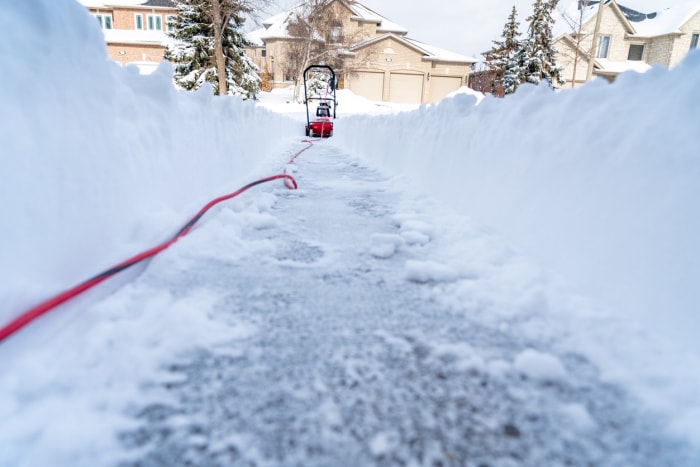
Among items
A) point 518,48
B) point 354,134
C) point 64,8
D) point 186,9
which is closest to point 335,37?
point 518,48

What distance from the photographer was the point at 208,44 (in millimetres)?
16516

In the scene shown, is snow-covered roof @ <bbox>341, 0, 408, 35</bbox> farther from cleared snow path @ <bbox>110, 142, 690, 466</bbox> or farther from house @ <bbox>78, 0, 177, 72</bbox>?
cleared snow path @ <bbox>110, 142, 690, 466</bbox>

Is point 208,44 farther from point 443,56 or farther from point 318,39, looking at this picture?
point 443,56

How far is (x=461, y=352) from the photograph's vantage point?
1263 millimetres

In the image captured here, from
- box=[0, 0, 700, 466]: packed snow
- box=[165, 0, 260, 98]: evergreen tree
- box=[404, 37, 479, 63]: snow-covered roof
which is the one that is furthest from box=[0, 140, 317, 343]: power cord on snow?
box=[404, 37, 479, 63]: snow-covered roof

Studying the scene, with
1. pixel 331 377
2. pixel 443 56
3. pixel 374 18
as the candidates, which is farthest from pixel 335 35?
pixel 331 377

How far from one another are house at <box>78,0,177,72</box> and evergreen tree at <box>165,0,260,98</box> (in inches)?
626

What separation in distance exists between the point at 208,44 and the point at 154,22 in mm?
20381

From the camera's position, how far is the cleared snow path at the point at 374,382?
0.89m

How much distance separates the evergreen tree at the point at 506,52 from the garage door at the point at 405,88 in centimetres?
598

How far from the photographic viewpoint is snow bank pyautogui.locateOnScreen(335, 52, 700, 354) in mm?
1252

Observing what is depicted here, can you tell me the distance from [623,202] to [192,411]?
1672mm

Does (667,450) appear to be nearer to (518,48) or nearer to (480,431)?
(480,431)

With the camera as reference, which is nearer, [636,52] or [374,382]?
[374,382]
